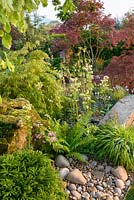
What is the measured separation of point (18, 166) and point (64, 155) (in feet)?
3.83

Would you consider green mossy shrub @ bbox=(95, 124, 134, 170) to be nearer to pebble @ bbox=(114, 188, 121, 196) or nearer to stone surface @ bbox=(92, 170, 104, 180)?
stone surface @ bbox=(92, 170, 104, 180)

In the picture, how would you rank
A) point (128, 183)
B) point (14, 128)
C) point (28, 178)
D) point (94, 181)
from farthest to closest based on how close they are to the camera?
1. point (128, 183)
2. point (94, 181)
3. point (14, 128)
4. point (28, 178)

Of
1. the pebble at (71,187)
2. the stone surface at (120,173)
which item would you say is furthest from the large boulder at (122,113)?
the pebble at (71,187)

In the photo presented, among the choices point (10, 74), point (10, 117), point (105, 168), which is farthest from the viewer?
point (10, 74)

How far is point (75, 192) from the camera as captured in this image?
3750 mm

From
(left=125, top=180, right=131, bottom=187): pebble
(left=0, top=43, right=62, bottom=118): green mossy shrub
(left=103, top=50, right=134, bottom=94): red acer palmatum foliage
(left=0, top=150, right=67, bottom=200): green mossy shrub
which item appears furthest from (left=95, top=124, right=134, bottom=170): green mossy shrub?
(left=103, top=50, right=134, bottom=94): red acer palmatum foliage

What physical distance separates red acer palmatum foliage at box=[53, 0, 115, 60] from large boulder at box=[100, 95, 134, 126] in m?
2.46

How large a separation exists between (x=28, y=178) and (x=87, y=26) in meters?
5.55

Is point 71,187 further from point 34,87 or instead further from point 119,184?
point 34,87

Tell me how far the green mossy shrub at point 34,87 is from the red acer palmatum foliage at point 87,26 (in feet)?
9.09

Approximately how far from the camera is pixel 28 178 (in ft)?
10.1

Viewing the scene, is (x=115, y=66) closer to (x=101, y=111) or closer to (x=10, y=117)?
(x=101, y=111)

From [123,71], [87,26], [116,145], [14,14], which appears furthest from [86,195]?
[87,26]

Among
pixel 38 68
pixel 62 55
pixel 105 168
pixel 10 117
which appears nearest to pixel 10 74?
pixel 38 68
